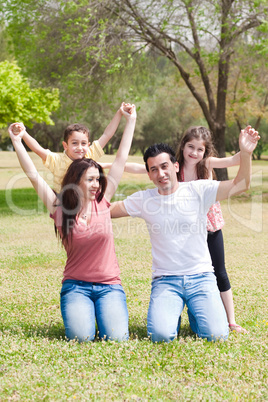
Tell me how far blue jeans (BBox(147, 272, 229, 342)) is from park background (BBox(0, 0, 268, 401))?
5.4 inches

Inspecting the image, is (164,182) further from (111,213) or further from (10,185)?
(10,185)

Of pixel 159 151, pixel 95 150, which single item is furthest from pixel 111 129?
pixel 159 151

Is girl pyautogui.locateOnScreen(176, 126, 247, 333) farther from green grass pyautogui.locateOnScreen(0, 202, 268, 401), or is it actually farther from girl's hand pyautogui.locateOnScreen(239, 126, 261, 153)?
girl's hand pyautogui.locateOnScreen(239, 126, 261, 153)

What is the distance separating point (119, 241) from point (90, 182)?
6801mm

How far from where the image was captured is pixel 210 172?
584 cm

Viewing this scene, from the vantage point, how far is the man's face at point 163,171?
201 inches

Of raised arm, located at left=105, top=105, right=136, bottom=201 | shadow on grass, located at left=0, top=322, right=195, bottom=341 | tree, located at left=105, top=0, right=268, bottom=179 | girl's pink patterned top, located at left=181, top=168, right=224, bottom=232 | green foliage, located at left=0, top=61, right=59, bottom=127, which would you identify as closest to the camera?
shadow on grass, located at left=0, top=322, right=195, bottom=341

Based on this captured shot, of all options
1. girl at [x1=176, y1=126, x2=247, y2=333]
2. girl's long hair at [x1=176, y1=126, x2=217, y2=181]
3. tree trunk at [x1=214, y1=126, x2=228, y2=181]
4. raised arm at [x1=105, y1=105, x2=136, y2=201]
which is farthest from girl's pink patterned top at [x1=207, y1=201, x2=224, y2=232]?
tree trunk at [x1=214, y1=126, x2=228, y2=181]

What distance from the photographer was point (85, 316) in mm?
4891

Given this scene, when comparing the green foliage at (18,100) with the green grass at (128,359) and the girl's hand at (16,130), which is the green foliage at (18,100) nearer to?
the green grass at (128,359)

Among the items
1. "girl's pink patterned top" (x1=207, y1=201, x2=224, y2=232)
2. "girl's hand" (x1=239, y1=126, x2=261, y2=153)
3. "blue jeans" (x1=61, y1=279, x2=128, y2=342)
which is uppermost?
"girl's hand" (x1=239, y1=126, x2=261, y2=153)

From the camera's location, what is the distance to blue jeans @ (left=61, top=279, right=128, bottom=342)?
488 cm

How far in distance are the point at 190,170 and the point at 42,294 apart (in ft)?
9.20

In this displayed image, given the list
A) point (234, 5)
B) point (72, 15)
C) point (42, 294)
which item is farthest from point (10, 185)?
point (42, 294)
